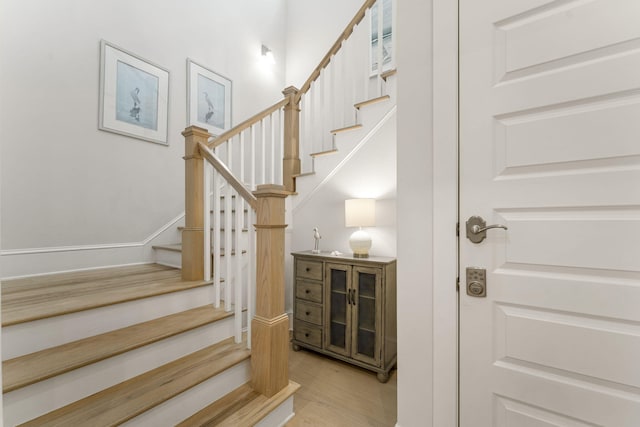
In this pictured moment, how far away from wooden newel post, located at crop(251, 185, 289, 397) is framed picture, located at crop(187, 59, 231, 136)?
2049 mm

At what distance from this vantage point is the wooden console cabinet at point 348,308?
2.16m

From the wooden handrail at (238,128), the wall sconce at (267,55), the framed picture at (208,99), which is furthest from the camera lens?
the wall sconce at (267,55)

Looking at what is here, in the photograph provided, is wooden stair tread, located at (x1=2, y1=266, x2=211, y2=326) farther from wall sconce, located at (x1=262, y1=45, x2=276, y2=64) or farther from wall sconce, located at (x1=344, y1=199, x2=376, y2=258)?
wall sconce, located at (x1=262, y1=45, x2=276, y2=64)

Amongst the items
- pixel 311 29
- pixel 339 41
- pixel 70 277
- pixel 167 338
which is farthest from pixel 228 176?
pixel 311 29

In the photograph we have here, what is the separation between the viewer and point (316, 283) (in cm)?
249

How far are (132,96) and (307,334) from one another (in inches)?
105

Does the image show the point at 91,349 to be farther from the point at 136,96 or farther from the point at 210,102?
the point at 210,102

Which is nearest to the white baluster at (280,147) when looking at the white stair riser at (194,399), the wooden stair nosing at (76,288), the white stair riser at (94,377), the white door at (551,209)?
the wooden stair nosing at (76,288)

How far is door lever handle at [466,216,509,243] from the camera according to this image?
3.88ft

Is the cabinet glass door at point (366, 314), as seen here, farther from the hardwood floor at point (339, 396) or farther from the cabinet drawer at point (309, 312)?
the cabinet drawer at point (309, 312)

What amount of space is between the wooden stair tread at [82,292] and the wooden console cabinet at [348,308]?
887 millimetres

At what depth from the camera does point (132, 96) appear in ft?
8.85

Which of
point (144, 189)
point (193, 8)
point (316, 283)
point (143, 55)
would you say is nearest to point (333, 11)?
point (193, 8)

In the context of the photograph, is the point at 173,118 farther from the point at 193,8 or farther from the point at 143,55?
the point at 193,8
